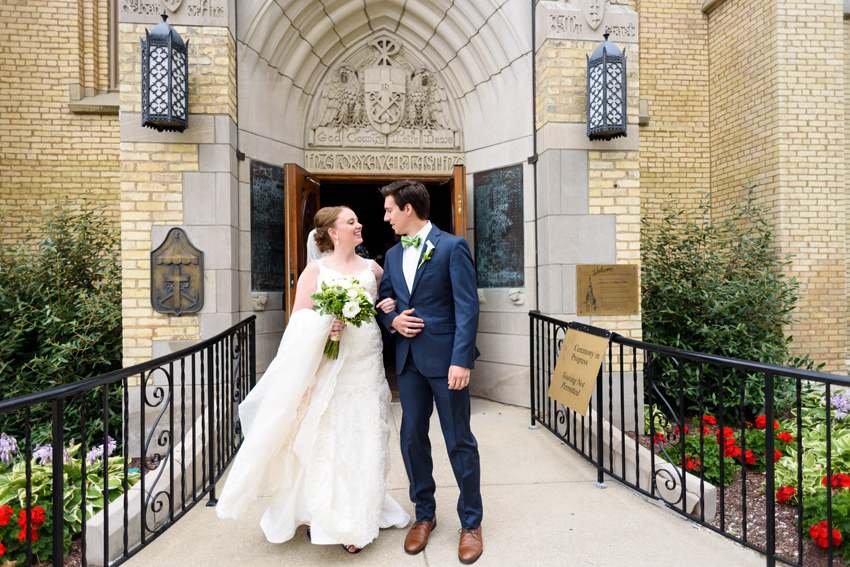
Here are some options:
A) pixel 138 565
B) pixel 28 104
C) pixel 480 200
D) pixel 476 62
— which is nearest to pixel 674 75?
pixel 476 62

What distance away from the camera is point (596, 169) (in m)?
5.33

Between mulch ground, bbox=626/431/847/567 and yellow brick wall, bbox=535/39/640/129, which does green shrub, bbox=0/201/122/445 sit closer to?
yellow brick wall, bbox=535/39/640/129

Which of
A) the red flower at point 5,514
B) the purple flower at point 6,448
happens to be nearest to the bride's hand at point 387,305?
the red flower at point 5,514

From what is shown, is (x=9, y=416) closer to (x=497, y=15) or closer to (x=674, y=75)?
(x=497, y=15)

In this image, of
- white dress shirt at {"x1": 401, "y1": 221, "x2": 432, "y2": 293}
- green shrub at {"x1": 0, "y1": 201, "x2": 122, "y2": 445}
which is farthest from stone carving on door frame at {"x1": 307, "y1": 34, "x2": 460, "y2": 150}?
white dress shirt at {"x1": 401, "y1": 221, "x2": 432, "y2": 293}

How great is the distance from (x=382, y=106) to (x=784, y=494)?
551 cm

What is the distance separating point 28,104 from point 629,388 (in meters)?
9.31

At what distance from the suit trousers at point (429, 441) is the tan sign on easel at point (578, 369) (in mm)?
1199

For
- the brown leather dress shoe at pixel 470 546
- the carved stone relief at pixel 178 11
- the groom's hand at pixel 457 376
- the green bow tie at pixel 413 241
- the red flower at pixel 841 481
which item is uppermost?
the carved stone relief at pixel 178 11

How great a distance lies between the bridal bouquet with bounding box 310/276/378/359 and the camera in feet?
8.24

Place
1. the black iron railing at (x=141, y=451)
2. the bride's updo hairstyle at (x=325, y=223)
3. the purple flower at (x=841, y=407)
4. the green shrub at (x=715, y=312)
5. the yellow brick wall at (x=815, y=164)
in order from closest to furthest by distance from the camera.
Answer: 1. the black iron railing at (x=141, y=451)
2. the bride's updo hairstyle at (x=325, y=223)
3. the purple flower at (x=841, y=407)
4. the green shrub at (x=715, y=312)
5. the yellow brick wall at (x=815, y=164)

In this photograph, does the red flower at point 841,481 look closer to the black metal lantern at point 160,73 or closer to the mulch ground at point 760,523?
the mulch ground at point 760,523

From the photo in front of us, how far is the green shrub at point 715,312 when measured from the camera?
18.5 feet

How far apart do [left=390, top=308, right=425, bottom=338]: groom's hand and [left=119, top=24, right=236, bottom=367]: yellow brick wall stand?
3238 mm
